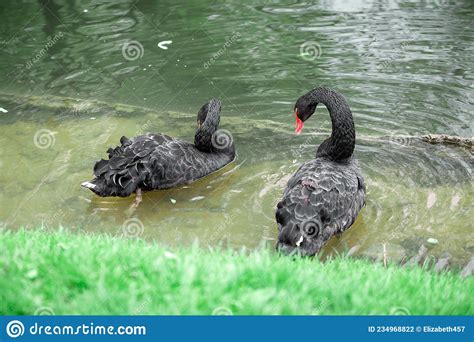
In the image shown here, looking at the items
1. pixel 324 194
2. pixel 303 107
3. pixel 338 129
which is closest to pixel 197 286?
pixel 324 194

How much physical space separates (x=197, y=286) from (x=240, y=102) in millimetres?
5445

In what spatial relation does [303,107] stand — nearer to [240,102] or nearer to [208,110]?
[208,110]

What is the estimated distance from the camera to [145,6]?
538 inches

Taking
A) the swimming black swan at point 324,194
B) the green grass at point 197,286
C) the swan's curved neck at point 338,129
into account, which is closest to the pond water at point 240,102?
the swimming black swan at point 324,194

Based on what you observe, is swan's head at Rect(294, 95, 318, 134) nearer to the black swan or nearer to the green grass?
the black swan

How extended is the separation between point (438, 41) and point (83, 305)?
8.43 metres

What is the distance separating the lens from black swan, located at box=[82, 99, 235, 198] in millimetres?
6219

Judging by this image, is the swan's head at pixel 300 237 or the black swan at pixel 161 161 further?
the black swan at pixel 161 161

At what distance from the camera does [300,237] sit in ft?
16.4

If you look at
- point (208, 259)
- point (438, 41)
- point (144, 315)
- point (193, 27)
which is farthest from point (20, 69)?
point (144, 315)

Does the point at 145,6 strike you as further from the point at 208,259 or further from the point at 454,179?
the point at 208,259

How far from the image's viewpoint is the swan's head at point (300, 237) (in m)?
4.99

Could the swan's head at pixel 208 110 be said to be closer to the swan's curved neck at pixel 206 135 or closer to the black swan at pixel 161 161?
the black swan at pixel 161 161

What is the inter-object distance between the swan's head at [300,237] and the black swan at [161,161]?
174cm
